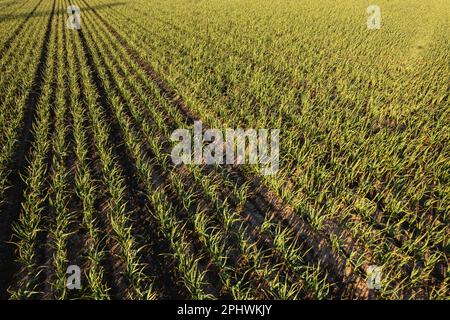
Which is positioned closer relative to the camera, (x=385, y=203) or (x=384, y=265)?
(x=384, y=265)

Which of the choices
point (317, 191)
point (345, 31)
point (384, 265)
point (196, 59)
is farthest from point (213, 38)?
point (384, 265)

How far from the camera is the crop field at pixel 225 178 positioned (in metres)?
3.89

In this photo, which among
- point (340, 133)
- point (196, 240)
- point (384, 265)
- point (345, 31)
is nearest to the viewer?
point (384, 265)

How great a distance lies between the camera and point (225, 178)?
18.4 ft

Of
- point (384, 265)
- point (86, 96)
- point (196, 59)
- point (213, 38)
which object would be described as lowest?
point (384, 265)

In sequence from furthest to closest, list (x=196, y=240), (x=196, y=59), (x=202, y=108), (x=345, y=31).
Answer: (x=345, y=31), (x=196, y=59), (x=202, y=108), (x=196, y=240)

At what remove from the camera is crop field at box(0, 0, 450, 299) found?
3895mm
